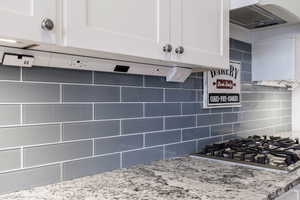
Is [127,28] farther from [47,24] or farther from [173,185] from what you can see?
[173,185]

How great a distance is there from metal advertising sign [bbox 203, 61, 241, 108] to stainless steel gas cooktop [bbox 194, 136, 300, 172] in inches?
11.5

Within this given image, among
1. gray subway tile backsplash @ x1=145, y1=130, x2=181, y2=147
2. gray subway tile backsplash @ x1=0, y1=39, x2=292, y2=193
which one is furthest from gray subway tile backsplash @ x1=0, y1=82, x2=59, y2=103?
gray subway tile backsplash @ x1=145, y1=130, x2=181, y2=147

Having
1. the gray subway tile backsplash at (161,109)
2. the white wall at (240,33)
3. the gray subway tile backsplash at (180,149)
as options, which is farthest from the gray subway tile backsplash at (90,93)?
the white wall at (240,33)

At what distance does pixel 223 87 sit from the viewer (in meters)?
2.00

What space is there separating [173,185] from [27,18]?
0.81 metres

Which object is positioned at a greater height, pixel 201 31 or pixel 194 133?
pixel 201 31

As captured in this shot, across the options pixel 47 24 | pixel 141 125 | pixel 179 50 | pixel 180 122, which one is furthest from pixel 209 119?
pixel 47 24

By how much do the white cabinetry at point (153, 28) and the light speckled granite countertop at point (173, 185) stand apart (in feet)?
1.67

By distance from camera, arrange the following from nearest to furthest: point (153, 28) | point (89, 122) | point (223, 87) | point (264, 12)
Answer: point (153, 28), point (89, 122), point (264, 12), point (223, 87)

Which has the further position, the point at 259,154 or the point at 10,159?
the point at 259,154

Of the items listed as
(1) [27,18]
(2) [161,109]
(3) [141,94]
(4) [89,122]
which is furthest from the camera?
(2) [161,109]

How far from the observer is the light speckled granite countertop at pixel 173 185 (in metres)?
1.01

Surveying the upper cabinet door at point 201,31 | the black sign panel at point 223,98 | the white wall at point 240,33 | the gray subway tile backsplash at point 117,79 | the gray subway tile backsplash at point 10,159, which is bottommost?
the gray subway tile backsplash at point 10,159

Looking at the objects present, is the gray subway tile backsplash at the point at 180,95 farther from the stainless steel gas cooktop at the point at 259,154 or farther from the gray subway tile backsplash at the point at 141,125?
the stainless steel gas cooktop at the point at 259,154
